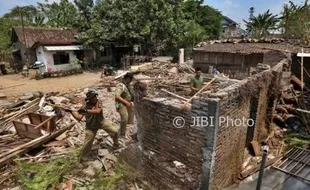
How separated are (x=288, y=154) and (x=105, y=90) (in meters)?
9.94

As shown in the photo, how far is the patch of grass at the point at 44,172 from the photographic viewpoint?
522 centimetres

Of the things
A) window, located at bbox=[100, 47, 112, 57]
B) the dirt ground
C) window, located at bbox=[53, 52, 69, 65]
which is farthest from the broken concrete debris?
window, located at bbox=[100, 47, 112, 57]

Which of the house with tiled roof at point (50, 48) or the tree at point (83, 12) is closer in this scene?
the house with tiled roof at point (50, 48)

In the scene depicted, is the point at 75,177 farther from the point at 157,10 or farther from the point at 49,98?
the point at 157,10

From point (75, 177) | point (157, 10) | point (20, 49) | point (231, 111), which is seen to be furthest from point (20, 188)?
point (20, 49)

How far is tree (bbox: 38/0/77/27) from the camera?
26.7 m

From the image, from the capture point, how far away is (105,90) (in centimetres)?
1417

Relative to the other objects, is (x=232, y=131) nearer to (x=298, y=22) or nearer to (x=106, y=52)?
(x=298, y=22)

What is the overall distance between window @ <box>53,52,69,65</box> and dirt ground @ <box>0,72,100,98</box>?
103 inches

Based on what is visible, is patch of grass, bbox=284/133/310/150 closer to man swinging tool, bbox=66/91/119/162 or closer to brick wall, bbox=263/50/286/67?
brick wall, bbox=263/50/286/67

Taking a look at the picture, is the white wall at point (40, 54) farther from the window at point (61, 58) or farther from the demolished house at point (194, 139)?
the demolished house at point (194, 139)

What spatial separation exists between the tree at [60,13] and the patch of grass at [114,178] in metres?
22.3

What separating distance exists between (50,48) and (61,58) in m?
1.93

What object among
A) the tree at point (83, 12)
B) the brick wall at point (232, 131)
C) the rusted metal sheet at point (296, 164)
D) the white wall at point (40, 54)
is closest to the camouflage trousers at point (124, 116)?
the brick wall at point (232, 131)
